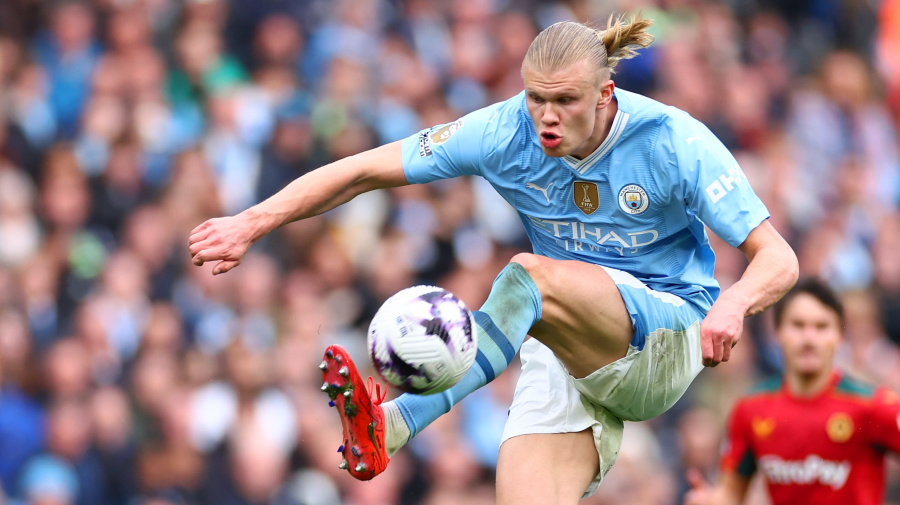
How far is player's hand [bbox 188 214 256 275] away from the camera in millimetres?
5035

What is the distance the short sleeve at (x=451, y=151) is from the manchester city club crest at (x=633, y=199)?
0.62 metres

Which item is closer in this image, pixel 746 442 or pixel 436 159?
pixel 436 159

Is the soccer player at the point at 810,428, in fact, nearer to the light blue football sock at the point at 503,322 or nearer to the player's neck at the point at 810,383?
the player's neck at the point at 810,383

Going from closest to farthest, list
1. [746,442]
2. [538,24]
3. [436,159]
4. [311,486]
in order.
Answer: [436,159] < [746,442] < [311,486] < [538,24]

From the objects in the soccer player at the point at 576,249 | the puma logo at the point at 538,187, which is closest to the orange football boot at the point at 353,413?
the soccer player at the point at 576,249

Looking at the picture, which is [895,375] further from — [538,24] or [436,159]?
[436,159]

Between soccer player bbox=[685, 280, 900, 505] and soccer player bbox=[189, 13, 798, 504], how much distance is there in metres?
1.34

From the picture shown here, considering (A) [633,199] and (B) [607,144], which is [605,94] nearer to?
(B) [607,144]

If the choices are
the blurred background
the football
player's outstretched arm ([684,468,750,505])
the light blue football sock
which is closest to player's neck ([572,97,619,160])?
the light blue football sock

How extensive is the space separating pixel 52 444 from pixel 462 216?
3.46m

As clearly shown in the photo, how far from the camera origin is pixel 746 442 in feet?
23.4

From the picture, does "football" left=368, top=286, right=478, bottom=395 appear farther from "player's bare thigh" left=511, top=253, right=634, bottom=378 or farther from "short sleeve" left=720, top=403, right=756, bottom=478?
"short sleeve" left=720, top=403, right=756, bottom=478

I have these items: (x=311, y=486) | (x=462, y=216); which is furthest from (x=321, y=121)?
(x=311, y=486)

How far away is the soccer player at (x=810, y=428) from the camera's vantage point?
679 centimetres
